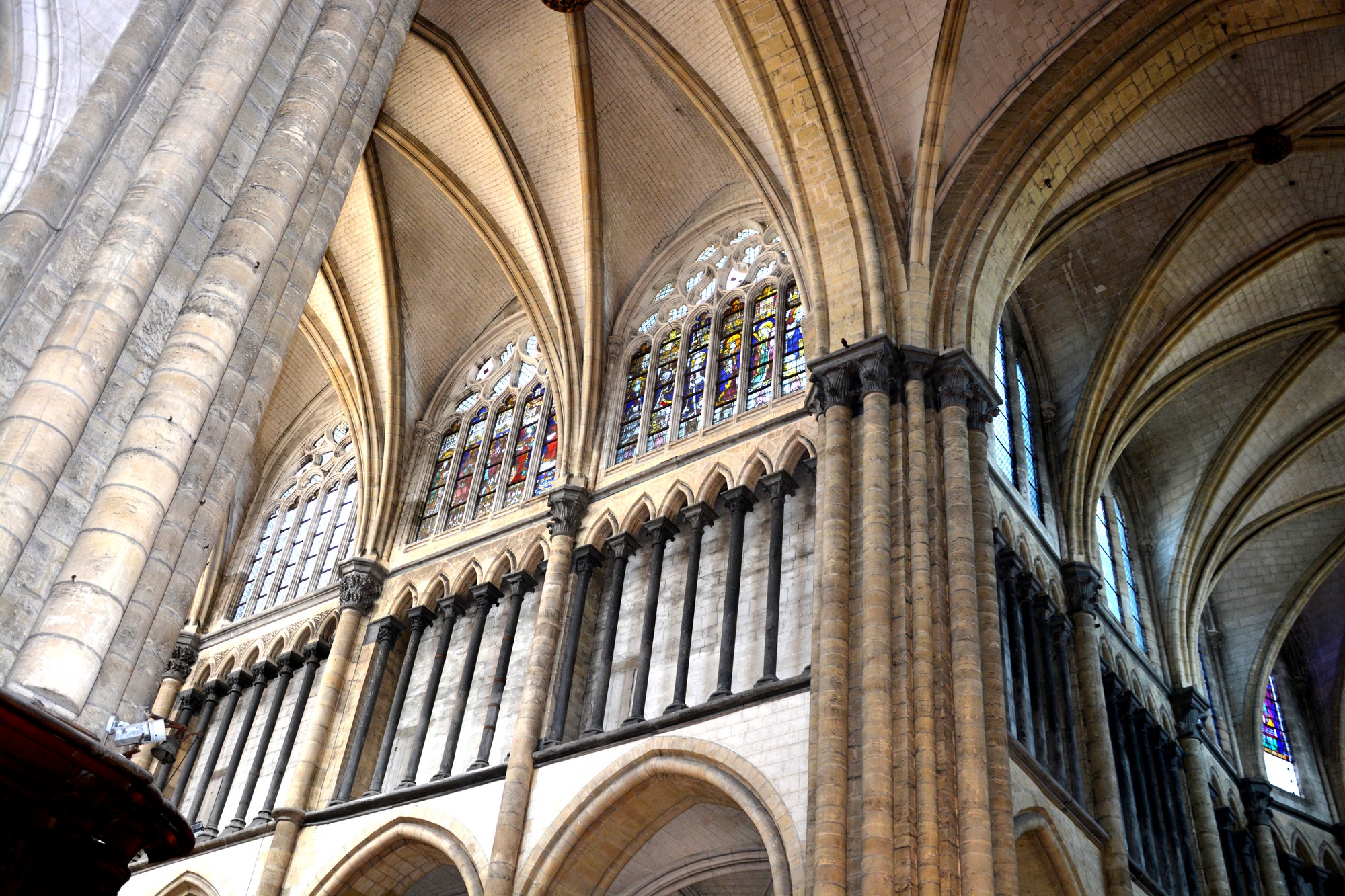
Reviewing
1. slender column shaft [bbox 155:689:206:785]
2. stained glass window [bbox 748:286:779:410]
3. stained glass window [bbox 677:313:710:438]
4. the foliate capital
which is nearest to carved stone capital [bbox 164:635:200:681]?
slender column shaft [bbox 155:689:206:785]

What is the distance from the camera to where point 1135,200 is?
16.4 m

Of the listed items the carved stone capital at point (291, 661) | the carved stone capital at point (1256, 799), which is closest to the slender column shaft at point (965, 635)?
the carved stone capital at point (1256, 799)

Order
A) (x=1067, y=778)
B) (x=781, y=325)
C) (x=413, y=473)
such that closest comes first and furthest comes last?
(x=1067, y=778) < (x=781, y=325) < (x=413, y=473)

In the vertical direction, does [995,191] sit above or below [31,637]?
above

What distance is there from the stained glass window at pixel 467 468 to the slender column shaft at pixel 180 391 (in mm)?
10431

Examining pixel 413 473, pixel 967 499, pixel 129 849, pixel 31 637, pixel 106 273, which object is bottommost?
pixel 129 849

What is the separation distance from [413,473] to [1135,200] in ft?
33.2

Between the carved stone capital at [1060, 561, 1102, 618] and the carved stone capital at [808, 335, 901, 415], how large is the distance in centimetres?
421

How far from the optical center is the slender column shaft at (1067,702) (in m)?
13.5

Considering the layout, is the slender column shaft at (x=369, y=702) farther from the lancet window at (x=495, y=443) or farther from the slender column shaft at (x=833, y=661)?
the slender column shaft at (x=833, y=661)

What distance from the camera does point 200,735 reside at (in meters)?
17.9

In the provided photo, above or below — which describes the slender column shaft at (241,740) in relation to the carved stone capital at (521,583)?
below

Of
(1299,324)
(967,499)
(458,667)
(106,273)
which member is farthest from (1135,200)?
(106,273)

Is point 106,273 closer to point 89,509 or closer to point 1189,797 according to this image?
point 89,509
